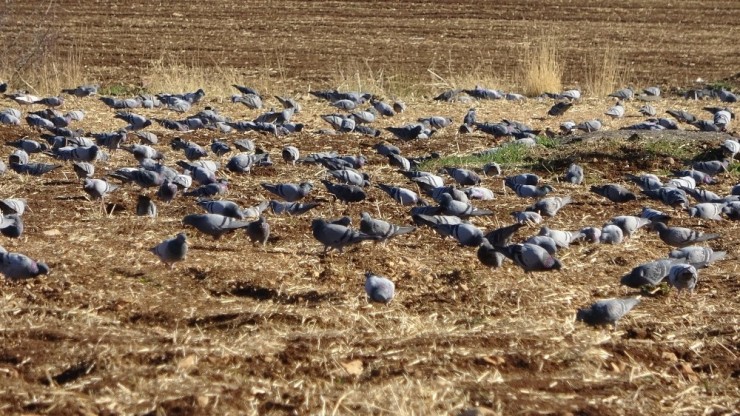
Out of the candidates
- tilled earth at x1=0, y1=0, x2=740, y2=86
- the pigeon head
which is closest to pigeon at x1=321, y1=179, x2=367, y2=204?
the pigeon head

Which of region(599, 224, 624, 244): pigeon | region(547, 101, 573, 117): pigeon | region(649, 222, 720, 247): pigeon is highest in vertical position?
A: region(649, 222, 720, 247): pigeon

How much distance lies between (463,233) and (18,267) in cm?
230

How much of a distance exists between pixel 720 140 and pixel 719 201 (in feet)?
9.28

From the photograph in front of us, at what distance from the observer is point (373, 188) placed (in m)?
8.19

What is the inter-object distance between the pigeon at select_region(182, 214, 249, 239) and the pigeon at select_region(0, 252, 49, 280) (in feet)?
3.59

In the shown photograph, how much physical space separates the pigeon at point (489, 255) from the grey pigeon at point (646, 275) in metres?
0.63

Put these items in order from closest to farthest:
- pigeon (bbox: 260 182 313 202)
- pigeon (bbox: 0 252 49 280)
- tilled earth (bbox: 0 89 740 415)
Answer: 1. tilled earth (bbox: 0 89 740 415)
2. pigeon (bbox: 0 252 49 280)
3. pigeon (bbox: 260 182 313 202)

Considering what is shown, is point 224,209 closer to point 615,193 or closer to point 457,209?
point 457,209

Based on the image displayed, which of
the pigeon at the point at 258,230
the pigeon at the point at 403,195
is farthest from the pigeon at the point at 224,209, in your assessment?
the pigeon at the point at 403,195

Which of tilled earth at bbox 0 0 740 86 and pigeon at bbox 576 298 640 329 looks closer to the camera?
pigeon at bbox 576 298 640 329

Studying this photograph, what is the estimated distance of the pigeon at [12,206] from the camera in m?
6.70

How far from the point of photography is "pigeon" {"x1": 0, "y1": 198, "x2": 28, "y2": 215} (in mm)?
6695

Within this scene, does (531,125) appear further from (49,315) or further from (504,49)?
(504,49)

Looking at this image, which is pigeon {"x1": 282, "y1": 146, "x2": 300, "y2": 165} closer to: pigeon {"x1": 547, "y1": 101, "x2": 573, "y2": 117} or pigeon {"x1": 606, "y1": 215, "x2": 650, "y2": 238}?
pigeon {"x1": 606, "y1": 215, "x2": 650, "y2": 238}
